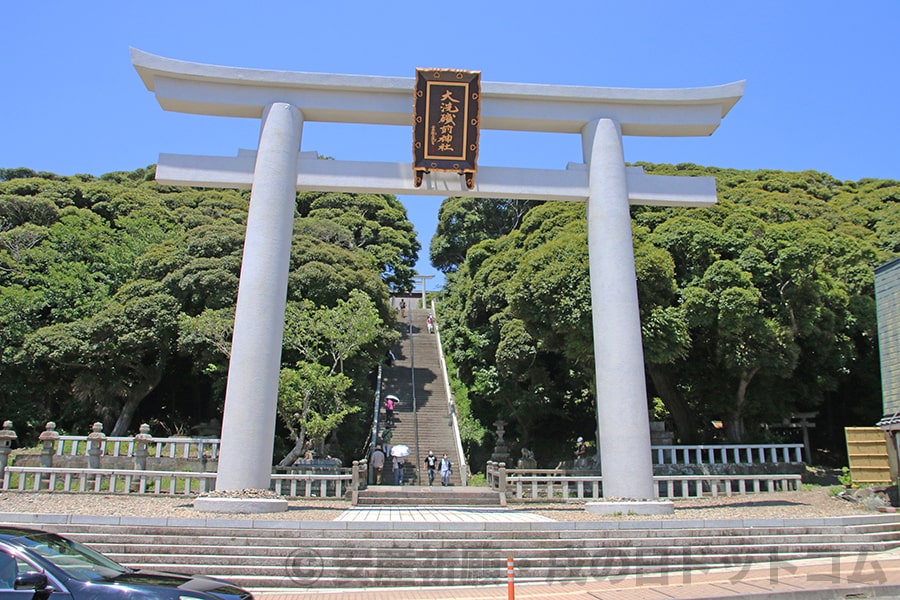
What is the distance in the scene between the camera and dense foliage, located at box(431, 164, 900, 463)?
1767 centimetres

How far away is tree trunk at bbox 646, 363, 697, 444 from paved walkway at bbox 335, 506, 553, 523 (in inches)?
328

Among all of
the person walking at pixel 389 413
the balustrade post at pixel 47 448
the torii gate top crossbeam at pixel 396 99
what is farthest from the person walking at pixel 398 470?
the torii gate top crossbeam at pixel 396 99

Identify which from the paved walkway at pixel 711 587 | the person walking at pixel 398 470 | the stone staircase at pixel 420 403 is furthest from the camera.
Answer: the stone staircase at pixel 420 403

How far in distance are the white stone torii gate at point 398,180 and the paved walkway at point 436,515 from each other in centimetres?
174

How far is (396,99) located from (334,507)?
28.3 ft

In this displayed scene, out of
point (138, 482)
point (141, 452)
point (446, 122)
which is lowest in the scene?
point (138, 482)

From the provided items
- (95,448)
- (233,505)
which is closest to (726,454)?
(233,505)

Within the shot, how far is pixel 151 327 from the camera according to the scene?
70.8 feet

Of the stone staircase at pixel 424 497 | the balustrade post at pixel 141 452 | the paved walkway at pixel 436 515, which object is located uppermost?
the balustrade post at pixel 141 452

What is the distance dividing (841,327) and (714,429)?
5.01m

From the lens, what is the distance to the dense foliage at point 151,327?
1939 cm

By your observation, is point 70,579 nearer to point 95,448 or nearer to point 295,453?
point 295,453

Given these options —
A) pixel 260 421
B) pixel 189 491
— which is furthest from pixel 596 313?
pixel 189 491

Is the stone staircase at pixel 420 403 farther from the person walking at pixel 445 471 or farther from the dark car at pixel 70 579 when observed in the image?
the dark car at pixel 70 579
